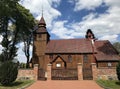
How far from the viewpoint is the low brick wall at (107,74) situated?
88.4 ft

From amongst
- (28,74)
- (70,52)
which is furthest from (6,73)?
(70,52)

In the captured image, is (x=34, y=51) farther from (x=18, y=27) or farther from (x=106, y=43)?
(x=106, y=43)

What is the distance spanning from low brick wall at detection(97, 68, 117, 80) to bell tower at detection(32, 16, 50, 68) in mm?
19294

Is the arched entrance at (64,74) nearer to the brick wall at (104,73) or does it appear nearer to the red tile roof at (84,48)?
the brick wall at (104,73)

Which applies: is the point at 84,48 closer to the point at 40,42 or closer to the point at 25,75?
the point at 40,42

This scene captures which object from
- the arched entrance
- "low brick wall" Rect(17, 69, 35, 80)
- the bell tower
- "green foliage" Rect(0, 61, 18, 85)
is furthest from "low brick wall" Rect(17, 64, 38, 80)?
the bell tower

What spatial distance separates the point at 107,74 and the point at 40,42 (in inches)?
883

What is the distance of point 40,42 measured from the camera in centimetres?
4603

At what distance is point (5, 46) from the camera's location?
131 feet

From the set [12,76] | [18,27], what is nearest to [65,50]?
[18,27]

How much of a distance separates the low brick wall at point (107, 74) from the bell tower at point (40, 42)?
19.3 metres

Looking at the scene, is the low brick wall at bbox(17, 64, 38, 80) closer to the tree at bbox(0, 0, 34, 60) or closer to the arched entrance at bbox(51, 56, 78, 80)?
the arched entrance at bbox(51, 56, 78, 80)

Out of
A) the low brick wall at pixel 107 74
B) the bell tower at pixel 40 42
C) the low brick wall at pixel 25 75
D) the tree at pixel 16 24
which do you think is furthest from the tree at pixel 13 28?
the low brick wall at pixel 107 74

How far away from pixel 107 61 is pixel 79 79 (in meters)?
14.4
